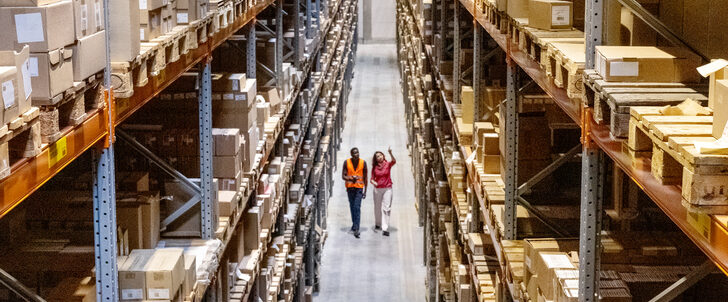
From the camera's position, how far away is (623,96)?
11.8 ft

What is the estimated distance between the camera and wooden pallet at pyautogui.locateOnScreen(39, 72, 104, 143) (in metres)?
3.20

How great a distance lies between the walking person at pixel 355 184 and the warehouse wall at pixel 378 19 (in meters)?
22.0

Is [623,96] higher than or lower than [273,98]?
Result: higher

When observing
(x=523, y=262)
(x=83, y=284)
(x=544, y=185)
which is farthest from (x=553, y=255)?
(x=83, y=284)

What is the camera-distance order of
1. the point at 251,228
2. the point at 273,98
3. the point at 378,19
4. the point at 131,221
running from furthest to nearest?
the point at 378,19 → the point at 273,98 → the point at 251,228 → the point at 131,221

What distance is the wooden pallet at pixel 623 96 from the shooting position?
11.6 feet

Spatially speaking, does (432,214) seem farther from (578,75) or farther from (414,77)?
(578,75)

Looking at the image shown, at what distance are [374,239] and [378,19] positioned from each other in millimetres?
22850

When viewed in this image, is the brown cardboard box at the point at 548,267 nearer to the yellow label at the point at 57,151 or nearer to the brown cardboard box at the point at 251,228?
the yellow label at the point at 57,151

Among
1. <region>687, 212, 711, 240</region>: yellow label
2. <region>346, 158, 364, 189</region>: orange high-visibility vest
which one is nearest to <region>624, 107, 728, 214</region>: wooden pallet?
<region>687, 212, 711, 240</region>: yellow label

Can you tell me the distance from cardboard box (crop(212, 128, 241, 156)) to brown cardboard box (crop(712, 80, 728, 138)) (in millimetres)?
4229

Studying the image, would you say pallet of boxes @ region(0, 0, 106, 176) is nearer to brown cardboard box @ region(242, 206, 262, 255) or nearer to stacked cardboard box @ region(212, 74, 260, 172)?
stacked cardboard box @ region(212, 74, 260, 172)

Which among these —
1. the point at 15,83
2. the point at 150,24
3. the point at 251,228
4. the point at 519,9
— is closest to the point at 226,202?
the point at 251,228

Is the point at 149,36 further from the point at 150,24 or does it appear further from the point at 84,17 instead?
the point at 84,17
